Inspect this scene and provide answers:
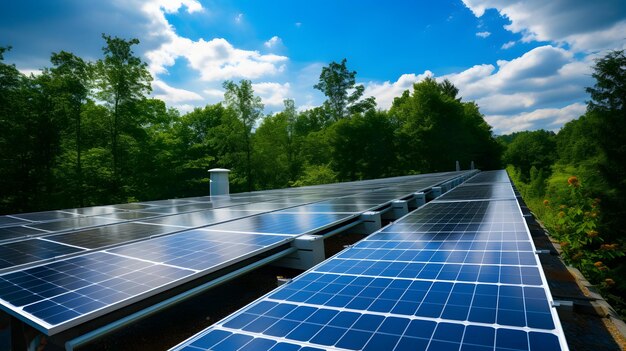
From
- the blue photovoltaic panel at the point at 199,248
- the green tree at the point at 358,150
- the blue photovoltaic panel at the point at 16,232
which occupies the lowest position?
the blue photovoltaic panel at the point at 16,232

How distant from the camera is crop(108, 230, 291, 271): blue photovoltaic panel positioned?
440 centimetres

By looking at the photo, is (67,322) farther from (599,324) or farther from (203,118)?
(203,118)

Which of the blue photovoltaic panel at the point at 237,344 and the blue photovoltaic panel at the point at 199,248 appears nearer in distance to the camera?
the blue photovoltaic panel at the point at 237,344

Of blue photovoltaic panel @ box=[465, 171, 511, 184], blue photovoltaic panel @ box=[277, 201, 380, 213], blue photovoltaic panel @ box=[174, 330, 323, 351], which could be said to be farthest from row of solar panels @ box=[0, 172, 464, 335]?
blue photovoltaic panel @ box=[465, 171, 511, 184]

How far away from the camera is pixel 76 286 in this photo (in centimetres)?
365

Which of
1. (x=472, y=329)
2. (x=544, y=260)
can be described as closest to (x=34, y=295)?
(x=472, y=329)

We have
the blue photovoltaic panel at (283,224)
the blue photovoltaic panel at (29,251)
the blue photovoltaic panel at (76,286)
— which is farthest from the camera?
the blue photovoltaic panel at (283,224)

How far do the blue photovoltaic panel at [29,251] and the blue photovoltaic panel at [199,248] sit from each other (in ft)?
3.21

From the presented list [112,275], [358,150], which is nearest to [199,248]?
[112,275]

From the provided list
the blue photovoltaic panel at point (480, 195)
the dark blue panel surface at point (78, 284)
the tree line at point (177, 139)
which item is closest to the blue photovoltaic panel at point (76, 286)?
the dark blue panel surface at point (78, 284)

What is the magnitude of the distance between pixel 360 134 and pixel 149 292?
5115 cm

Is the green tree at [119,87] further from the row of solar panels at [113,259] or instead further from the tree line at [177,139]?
the row of solar panels at [113,259]

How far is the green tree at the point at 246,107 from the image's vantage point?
45562 millimetres

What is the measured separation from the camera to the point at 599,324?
5.01 meters
